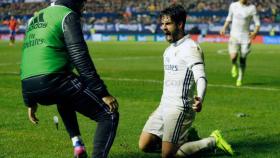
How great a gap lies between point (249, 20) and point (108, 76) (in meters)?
5.04

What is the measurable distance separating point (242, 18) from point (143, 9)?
5190cm

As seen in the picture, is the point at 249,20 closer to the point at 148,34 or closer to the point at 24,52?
the point at 24,52

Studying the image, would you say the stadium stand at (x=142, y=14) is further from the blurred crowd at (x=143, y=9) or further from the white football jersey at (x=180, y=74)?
the white football jersey at (x=180, y=74)

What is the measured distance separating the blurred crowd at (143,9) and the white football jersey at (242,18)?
39390mm

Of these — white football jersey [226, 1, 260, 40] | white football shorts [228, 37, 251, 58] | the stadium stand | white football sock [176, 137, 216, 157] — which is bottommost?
the stadium stand

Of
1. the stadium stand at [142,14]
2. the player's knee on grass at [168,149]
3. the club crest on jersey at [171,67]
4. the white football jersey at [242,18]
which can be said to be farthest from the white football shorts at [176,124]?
the stadium stand at [142,14]

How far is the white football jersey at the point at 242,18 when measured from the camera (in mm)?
19297

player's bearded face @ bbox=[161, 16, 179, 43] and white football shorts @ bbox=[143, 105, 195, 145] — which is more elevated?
player's bearded face @ bbox=[161, 16, 179, 43]

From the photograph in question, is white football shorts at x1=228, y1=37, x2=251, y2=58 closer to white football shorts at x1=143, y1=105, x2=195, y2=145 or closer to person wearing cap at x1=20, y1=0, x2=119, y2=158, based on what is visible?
white football shorts at x1=143, y1=105, x2=195, y2=145

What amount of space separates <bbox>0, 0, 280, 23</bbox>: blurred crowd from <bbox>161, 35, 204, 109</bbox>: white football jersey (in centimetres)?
5126

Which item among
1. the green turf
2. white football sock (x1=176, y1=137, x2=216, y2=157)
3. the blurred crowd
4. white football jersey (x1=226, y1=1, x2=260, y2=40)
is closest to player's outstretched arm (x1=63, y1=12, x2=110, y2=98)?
white football sock (x1=176, y1=137, x2=216, y2=157)

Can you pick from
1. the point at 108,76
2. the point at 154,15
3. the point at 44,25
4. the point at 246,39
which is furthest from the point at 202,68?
the point at 154,15

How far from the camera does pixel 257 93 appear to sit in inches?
650

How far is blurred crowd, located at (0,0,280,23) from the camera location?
204ft
